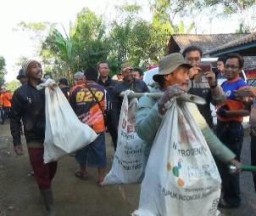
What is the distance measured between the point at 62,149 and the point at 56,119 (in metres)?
0.34

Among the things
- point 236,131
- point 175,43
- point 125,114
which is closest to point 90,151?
point 236,131

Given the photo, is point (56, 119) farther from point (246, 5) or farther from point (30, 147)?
point (246, 5)

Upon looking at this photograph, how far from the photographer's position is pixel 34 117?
529 cm

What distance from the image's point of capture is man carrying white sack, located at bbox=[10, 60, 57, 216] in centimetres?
528

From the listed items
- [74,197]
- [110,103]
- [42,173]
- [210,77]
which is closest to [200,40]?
[110,103]

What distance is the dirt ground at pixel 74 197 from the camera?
5.48 m

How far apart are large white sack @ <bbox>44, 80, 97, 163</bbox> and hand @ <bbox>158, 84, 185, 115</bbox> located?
257cm

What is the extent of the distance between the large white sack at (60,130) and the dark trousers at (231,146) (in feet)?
4.88

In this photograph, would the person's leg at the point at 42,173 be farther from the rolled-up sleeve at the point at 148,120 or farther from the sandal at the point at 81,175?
the rolled-up sleeve at the point at 148,120

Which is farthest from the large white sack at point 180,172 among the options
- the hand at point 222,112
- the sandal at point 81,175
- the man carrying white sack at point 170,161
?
the sandal at point 81,175

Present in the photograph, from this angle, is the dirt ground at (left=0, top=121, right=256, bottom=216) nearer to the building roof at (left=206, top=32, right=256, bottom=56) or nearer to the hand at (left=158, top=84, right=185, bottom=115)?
the hand at (left=158, top=84, right=185, bottom=115)

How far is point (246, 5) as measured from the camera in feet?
109

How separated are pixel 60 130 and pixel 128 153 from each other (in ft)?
5.28

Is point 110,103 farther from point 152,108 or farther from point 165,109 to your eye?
point 165,109
